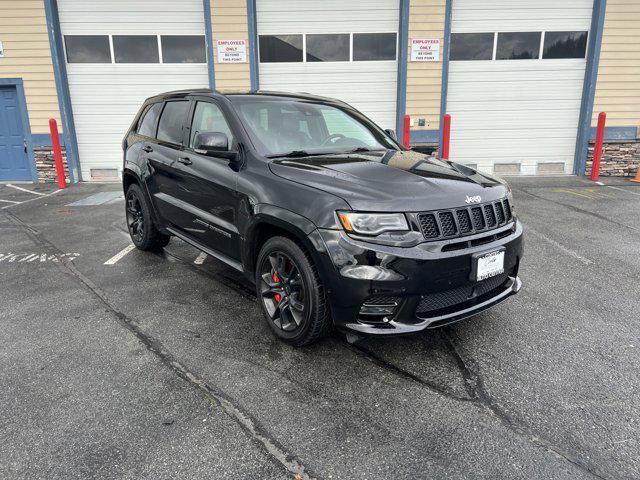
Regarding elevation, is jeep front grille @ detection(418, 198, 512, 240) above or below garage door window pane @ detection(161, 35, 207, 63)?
below

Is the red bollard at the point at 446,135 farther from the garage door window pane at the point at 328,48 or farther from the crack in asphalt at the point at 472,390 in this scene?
the crack in asphalt at the point at 472,390

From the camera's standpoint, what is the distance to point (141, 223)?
17.5ft

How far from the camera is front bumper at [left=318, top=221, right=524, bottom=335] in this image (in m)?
2.54

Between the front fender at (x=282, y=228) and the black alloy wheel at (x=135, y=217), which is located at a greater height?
the front fender at (x=282, y=228)

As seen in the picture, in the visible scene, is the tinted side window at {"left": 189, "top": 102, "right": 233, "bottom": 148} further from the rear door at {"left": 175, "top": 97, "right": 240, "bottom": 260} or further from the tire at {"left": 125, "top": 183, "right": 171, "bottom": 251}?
the tire at {"left": 125, "top": 183, "right": 171, "bottom": 251}

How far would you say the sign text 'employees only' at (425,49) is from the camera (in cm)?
1053

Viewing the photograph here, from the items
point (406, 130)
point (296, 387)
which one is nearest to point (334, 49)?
point (406, 130)

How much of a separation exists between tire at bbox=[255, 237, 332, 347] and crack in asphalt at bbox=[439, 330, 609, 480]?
3.00 ft

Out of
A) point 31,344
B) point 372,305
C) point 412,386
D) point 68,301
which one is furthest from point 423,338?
point 68,301

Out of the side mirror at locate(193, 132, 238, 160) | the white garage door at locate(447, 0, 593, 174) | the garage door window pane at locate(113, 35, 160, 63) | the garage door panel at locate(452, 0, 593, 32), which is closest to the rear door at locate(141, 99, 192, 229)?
the side mirror at locate(193, 132, 238, 160)

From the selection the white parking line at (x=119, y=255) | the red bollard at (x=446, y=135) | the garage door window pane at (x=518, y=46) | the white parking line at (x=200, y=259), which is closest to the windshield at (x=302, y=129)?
the white parking line at (x=200, y=259)

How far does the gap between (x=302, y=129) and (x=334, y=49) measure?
7.93 meters

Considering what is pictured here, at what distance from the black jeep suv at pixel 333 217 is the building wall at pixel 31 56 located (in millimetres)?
8453

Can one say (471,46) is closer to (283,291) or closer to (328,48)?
(328,48)
